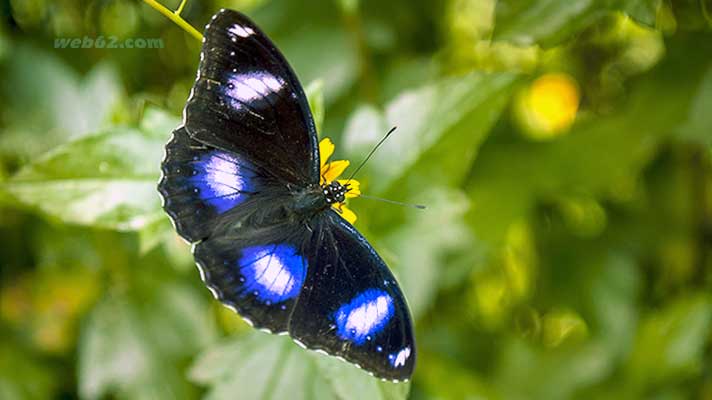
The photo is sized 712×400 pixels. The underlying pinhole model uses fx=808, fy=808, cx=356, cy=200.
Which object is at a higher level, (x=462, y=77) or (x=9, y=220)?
(x=462, y=77)

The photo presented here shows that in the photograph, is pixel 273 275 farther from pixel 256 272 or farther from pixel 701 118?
pixel 701 118

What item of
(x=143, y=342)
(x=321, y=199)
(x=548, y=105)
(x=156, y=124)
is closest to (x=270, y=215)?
(x=321, y=199)

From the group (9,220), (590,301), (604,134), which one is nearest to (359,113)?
(604,134)

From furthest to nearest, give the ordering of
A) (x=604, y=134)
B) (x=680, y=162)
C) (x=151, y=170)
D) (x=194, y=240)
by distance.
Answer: (x=680, y=162) < (x=604, y=134) < (x=151, y=170) < (x=194, y=240)

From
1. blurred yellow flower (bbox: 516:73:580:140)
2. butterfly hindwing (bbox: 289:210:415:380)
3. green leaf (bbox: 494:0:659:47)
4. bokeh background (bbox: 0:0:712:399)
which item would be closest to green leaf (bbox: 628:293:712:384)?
bokeh background (bbox: 0:0:712:399)

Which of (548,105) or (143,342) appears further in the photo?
(548,105)

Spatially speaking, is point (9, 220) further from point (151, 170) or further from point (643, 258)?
point (643, 258)
